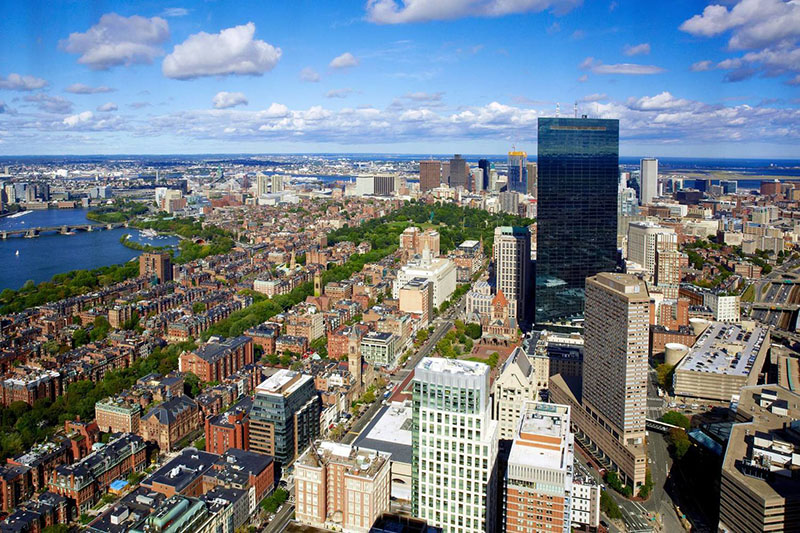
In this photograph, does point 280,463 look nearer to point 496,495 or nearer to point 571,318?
point 496,495

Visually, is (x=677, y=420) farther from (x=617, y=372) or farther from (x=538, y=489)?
(x=538, y=489)

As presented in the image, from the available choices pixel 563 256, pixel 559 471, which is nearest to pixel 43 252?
pixel 563 256

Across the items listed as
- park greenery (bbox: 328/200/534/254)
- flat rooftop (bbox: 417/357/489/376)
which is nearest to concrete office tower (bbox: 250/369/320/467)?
flat rooftop (bbox: 417/357/489/376)

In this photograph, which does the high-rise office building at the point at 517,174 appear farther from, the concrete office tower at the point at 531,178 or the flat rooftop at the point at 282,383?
the flat rooftop at the point at 282,383

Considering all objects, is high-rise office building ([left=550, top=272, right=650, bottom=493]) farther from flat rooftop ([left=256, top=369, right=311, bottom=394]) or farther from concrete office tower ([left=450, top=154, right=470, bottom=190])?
concrete office tower ([left=450, top=154, right=470, bottom=190])

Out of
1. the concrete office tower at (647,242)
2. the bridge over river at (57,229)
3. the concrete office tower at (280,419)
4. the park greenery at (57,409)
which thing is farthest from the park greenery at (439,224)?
the concrete office tower at (280,419)

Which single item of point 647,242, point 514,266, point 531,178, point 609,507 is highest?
point 531,178

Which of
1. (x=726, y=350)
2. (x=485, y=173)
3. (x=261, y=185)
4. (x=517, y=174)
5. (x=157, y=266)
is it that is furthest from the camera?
(x=485, y=173)

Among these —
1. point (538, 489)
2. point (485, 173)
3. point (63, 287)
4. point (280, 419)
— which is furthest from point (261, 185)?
point (538, 489)
